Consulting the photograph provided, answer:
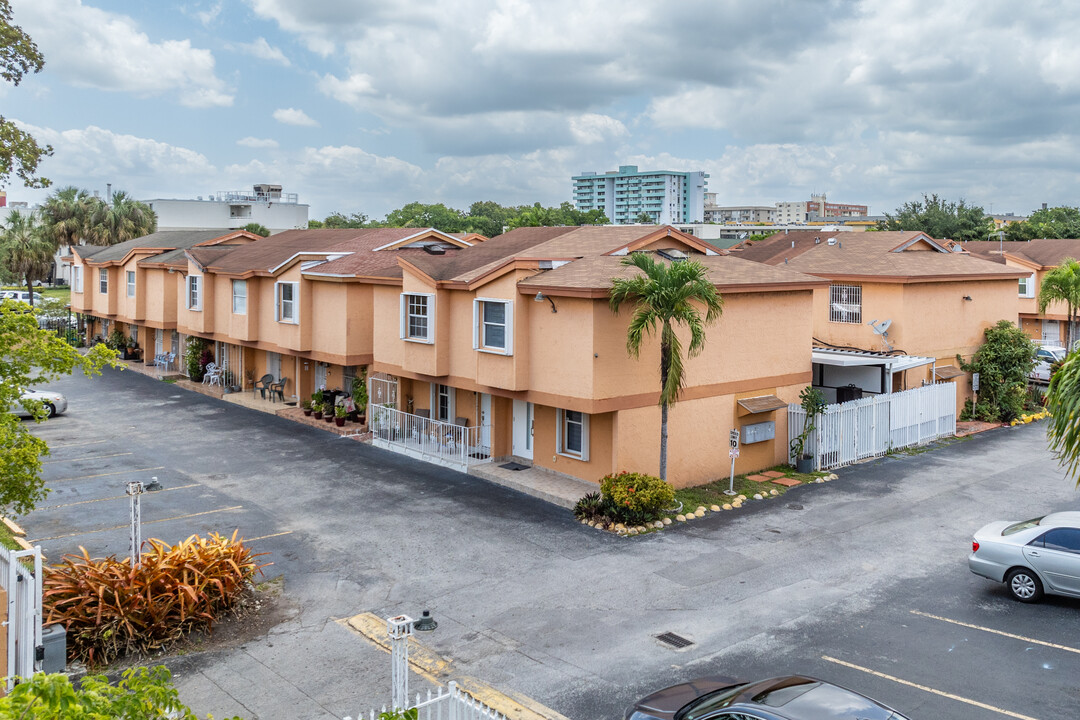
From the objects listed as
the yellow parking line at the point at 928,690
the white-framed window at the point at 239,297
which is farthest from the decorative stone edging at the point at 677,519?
the white-framed window at the point at 239,297

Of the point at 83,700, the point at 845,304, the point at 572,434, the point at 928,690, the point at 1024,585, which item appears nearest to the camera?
the point at 83,700

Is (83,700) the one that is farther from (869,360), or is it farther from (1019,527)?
(869,360)

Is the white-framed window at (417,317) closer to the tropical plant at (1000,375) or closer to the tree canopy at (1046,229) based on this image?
the tropical plant at (1000,375)

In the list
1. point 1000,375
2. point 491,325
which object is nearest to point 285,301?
point 491,325

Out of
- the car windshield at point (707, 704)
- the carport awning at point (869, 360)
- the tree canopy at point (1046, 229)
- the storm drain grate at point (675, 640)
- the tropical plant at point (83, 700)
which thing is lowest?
the storm drain grate at point (675, 640)

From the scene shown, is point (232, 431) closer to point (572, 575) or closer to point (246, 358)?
point (246, 358)

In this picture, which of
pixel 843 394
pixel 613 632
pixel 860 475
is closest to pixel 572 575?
pixel 613 632

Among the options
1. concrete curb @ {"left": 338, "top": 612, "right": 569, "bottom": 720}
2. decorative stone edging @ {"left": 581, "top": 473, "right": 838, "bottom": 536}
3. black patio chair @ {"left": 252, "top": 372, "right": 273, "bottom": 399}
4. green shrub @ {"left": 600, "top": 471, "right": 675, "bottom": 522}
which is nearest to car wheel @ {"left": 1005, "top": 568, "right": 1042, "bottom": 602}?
decorative stone edging @ {"left": 581, "top": 473, "right": 838, "bottom": 536}
